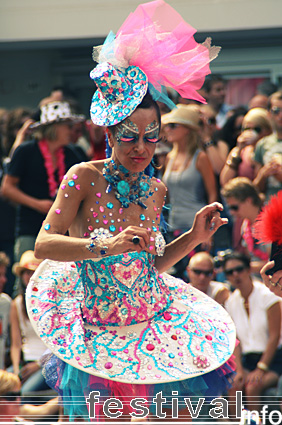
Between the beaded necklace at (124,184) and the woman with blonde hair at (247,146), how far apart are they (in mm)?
2689

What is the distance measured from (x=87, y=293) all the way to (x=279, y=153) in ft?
9.00

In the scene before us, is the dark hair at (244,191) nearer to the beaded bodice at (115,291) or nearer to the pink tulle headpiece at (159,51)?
the pink tulle headpiece at (159,51)

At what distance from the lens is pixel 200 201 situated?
18.4 feet

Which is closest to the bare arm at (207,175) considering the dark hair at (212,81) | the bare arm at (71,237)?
the dark hair at (212,81)

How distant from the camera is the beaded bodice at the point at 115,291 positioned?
320cm

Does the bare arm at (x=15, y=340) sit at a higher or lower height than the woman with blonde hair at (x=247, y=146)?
lower

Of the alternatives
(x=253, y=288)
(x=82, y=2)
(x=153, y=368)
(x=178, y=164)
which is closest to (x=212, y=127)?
(x=178, y=164)

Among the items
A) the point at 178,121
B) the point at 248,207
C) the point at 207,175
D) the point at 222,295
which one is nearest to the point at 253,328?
the point at 222,295

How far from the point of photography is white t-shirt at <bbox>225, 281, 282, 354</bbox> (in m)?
4.99

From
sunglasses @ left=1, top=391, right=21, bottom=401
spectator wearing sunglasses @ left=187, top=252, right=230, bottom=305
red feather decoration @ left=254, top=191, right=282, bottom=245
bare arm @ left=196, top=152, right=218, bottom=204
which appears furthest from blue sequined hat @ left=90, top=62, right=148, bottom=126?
bare arm @ left=196, top=152, right=218, bottom=204

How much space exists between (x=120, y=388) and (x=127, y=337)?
213mm

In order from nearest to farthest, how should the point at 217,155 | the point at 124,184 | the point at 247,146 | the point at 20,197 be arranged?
the point at 124,184
the point at 20,197
the point at 247,146
the point at 217,155

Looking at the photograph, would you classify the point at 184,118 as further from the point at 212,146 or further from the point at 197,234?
the point at 197,234

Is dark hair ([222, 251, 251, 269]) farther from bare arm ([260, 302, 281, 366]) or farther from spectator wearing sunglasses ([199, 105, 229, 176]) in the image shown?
spectator wearing sunglasses ([199, 105, 229, 176])
